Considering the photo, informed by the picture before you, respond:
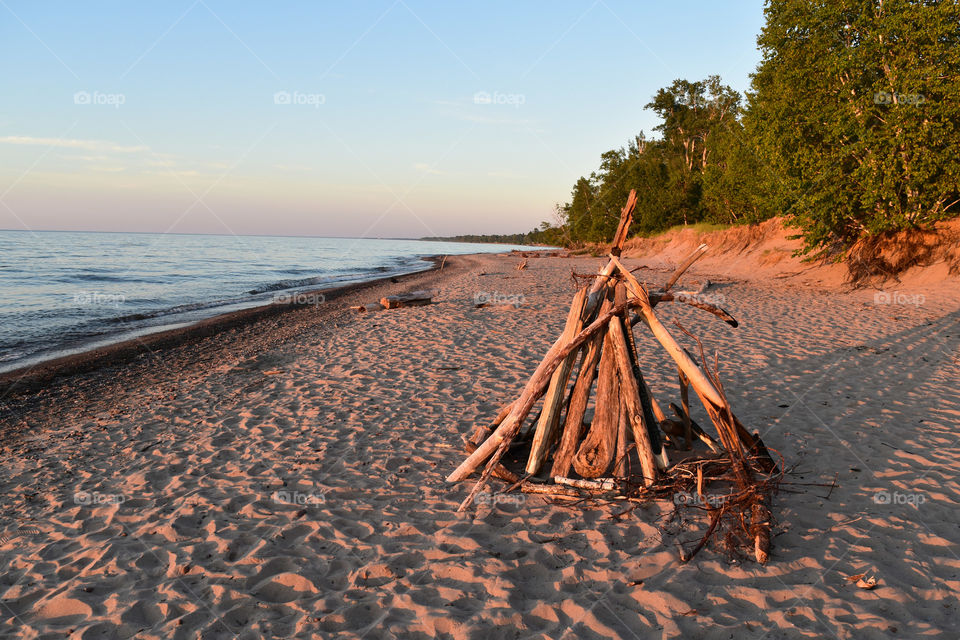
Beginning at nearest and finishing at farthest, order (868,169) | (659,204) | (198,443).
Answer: (198,443)
(868,169)
(659,204)

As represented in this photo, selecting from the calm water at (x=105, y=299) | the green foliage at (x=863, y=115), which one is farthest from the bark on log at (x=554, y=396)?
the green foliage at (x=863, y=115)

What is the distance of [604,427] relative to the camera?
4.93 metres

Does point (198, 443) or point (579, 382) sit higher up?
point (579, 382)

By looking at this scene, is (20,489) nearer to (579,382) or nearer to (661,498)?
(579,382)

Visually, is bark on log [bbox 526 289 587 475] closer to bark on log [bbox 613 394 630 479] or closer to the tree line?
bark on log [bbox 613 394 630 479]

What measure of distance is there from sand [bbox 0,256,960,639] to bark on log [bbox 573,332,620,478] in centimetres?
53

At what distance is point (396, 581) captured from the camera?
12.3 feet

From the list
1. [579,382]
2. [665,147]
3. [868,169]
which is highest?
[665,147]

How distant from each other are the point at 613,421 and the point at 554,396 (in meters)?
0.63

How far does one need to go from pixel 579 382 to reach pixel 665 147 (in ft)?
201

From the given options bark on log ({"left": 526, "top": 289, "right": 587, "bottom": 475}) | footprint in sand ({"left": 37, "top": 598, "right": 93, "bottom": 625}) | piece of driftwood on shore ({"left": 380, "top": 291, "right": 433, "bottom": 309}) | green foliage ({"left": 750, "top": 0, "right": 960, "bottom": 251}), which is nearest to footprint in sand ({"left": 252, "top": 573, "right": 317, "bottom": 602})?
footprint in sand ({"left": 37, "top": 598, "right": 93, "bottom": 625})

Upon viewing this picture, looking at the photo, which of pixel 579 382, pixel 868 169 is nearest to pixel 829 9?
pixel 868 169

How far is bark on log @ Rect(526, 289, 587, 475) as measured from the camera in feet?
16.6

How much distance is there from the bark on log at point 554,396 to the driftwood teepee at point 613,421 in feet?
0.03
